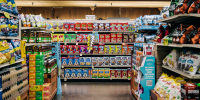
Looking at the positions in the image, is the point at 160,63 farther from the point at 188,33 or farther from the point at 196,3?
the point at 196,3

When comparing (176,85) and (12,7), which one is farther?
(12,7)

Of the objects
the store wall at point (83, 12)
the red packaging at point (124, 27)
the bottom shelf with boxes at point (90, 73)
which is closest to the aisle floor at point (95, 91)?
the bottom shelf with boxes at point (90, 73)

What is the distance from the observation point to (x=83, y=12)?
8.66 metres

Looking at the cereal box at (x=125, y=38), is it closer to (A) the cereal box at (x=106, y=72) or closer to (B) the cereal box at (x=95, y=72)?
(A) the cereal box at (x=106, y=72)

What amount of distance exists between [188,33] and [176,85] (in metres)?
0.70

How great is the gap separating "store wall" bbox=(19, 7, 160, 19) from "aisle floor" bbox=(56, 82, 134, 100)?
4.85m

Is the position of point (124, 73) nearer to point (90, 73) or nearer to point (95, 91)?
point (90, 73)

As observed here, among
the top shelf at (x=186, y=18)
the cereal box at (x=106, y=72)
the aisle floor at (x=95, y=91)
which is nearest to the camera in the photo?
the top shelf at (x=186, y=18)

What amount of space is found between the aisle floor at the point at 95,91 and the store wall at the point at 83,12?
15.9 feet

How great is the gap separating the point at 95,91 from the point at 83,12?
5.66 meters

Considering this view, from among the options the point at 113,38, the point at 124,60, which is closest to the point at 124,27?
the point at 113,38

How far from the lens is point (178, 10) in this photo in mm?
1863

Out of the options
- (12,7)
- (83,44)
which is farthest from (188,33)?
(83,44)

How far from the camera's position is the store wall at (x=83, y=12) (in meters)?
8.66
